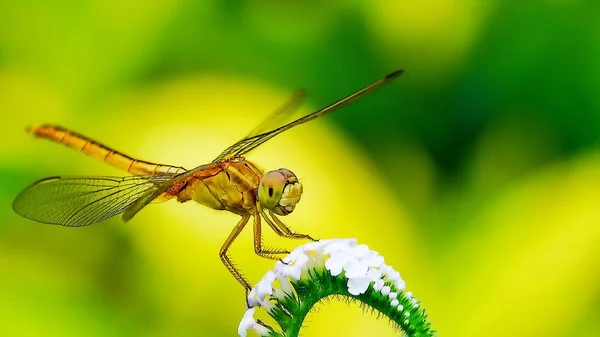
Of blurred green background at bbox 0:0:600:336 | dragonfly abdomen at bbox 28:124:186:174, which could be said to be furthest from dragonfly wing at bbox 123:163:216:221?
blurred green background at bbox 0:0:600:336

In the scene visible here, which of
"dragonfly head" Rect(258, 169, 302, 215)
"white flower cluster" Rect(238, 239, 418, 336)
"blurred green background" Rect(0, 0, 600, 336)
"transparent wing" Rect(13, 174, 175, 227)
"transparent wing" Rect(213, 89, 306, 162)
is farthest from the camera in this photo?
"blurred green background" Rect(0, 0, 600, 336)

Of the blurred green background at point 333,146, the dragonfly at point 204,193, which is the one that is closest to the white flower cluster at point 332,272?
the dragonfly at point 204,193

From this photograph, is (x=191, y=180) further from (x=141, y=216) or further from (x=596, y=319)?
(x=596, y=319)

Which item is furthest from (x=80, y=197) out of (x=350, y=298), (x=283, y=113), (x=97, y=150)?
(x=350, y=298)

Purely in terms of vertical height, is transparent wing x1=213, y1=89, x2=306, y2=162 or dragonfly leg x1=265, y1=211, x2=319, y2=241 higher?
transparent wing x1=213, y1=89, x2=306, y2=162

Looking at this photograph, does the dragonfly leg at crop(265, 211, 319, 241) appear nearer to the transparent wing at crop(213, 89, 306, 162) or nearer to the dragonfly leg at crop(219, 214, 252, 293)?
the dragonfly leg at crop(219, 214, 252, 293)

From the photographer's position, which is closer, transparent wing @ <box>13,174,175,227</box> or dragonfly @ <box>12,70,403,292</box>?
dragonfly @ <box>12,70,403,292</box>
